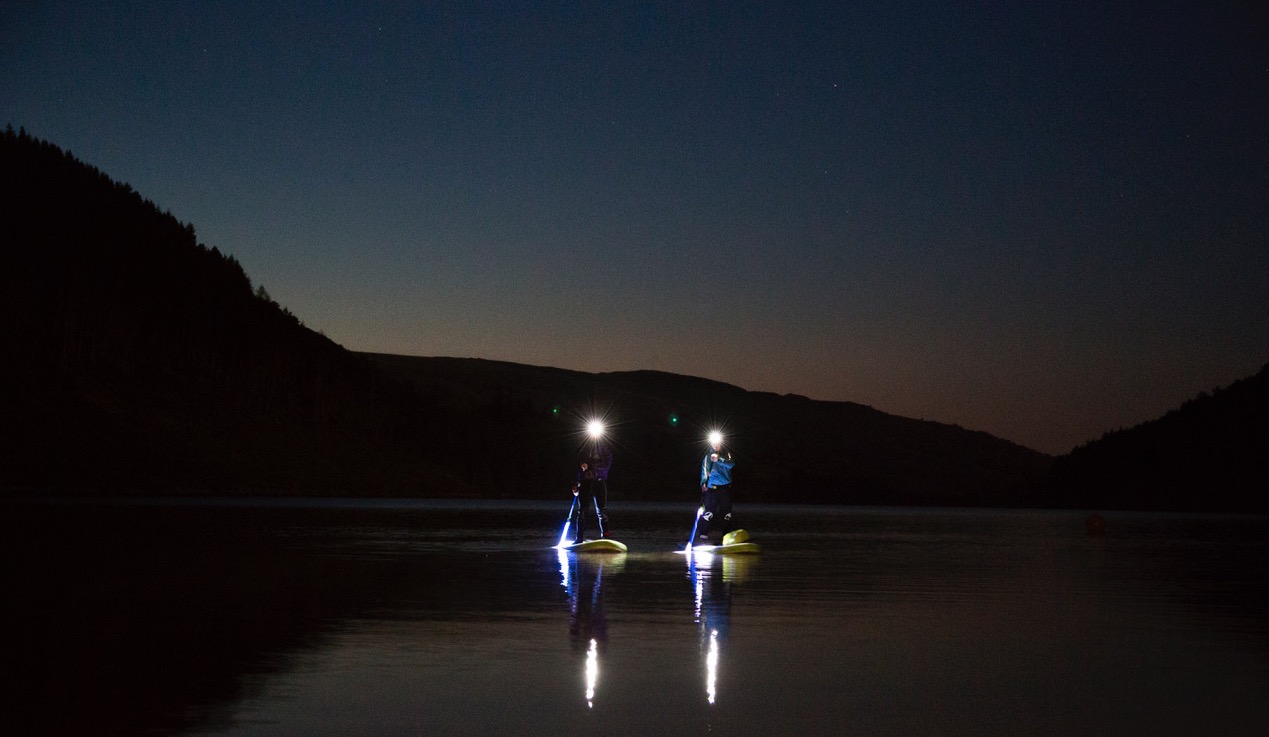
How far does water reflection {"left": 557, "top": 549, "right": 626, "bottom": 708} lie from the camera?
15250 millimetres

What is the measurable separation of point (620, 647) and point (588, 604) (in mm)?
5585

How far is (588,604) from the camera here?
22422 millimetres

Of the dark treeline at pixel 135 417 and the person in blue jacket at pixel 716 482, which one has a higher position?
the dark treeline at pixel 135 417

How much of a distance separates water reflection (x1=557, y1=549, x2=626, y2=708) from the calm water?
0.27 ft

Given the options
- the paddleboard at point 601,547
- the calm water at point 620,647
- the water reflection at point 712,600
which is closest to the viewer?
the calm water at point 620,647

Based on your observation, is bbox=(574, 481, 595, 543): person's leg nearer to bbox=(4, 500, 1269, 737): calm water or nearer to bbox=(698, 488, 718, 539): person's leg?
bbox=(698, 488, 718, 539): person's leg

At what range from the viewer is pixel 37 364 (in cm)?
17512

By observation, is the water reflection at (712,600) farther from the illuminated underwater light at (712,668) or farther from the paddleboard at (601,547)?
the paddleboard at (601,547)

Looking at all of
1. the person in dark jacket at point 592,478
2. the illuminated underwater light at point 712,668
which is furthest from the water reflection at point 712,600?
the person in dark jacket at point 592,478

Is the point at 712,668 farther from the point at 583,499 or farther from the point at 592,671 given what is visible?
the point at 583,499

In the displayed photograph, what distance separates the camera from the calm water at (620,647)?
40.2ft

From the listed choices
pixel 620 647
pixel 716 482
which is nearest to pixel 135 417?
pixel 716 482

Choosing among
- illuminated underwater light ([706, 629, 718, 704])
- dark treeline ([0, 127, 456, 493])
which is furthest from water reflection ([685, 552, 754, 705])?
dark treeline ([0, 127, 456, 493])

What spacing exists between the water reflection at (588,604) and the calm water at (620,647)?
0.08 meters
